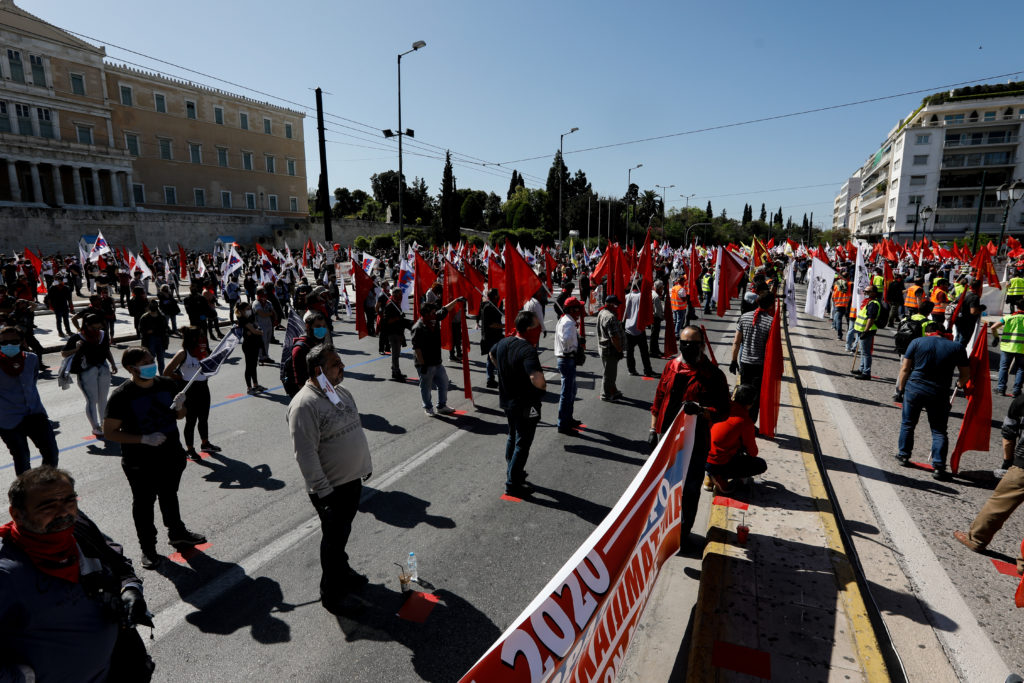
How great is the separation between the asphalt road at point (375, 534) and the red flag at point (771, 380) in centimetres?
151

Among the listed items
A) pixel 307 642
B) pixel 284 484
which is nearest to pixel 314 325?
pixel 284 484

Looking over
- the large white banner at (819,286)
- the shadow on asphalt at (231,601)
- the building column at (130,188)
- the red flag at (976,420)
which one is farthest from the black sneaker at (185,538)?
the building column at (130,188)

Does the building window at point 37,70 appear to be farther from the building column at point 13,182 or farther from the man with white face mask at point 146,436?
the man with white face mask at point 146,436

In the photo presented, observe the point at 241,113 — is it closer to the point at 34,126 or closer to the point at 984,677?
the point at 34,126

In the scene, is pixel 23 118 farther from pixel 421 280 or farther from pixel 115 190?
pixel 421 280

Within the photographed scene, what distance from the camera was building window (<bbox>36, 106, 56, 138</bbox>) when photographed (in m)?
43.3

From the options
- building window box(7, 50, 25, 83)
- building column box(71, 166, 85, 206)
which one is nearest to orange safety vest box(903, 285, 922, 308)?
building column box(71, 166, 85, 206)

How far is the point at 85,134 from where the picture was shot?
151ft

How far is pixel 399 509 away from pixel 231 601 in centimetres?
164

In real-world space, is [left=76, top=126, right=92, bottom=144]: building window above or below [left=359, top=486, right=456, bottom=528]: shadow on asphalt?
above

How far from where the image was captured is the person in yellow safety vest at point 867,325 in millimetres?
9742

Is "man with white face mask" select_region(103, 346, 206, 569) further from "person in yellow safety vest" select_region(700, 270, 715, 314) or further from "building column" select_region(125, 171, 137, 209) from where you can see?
"building column" select_region(125, 171, 137, 209)

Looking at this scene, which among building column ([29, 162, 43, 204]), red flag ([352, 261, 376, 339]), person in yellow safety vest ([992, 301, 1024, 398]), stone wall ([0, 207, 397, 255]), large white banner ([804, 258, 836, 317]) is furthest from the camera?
building column ([29, 162, 43, 204])

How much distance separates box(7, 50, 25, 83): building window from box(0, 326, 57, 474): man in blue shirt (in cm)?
5357
